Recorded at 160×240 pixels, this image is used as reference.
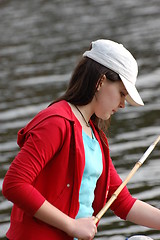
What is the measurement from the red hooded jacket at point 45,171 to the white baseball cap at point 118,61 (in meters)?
Result: 0.26

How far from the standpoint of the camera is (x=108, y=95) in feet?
10.3

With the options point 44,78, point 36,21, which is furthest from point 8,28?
point 44,78

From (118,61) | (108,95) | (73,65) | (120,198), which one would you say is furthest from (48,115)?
(73,65)

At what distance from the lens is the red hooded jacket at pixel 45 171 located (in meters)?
2.89

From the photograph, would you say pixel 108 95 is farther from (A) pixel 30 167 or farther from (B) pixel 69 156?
(A) pixel 30 167

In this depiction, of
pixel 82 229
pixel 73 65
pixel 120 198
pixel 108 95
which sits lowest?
pixel 73 65

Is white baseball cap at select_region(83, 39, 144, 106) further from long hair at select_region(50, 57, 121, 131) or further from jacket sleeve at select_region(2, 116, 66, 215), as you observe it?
jacket sleeve at select_region(2, 116, 66, 215)

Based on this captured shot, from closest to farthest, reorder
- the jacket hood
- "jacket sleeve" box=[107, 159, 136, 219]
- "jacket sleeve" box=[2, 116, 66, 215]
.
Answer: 1. "jacket sleeve" box=[2, 116, 66, 215]
2. the jacket hood
3. "jacket sleeve" box=[107, 159, 136, 219]

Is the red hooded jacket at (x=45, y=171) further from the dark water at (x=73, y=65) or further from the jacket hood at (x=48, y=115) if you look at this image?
the dark water at (x=73, y=65)

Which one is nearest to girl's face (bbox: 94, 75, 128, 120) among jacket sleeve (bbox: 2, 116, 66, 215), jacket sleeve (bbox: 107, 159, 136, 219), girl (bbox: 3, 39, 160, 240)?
girl (bbox: 3, 39, 160, 240)

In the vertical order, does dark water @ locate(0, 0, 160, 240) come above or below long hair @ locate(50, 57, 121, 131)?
below

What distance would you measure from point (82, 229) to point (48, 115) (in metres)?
0.50

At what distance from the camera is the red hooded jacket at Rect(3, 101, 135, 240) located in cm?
289

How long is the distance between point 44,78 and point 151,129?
261 centimetres
